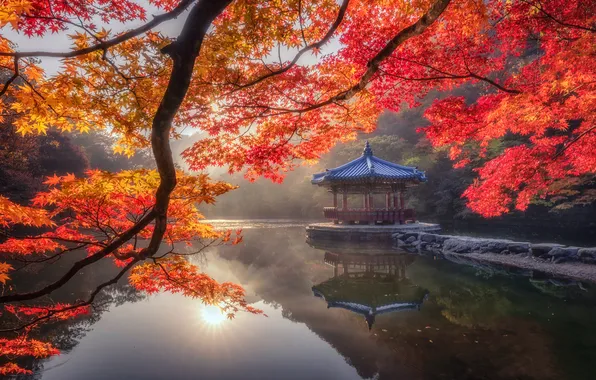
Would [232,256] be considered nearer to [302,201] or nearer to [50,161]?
[50,161]

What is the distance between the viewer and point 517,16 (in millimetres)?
4617

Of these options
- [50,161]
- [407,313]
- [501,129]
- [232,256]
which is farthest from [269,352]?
[50,161]

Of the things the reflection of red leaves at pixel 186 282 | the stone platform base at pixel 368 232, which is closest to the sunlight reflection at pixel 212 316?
the reflection of red leaves at pixel 186 282

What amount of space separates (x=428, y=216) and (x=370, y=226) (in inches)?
524

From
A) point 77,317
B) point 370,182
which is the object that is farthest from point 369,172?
point 77,317

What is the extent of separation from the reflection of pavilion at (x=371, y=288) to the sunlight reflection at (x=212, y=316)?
2270 mm

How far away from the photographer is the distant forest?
14709mm

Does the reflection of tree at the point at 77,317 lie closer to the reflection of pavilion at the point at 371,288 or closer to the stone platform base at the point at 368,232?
the reflection of pavilion at the point at 371,288

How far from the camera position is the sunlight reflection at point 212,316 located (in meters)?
6.52

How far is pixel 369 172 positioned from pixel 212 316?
11.8m

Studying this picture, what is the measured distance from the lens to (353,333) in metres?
5.80

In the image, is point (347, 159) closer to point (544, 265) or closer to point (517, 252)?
point (517, 252)

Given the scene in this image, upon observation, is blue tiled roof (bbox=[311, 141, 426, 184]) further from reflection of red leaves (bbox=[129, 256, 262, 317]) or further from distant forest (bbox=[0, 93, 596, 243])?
reflection of red leaves (bbox=[129, 256, 262, 317])

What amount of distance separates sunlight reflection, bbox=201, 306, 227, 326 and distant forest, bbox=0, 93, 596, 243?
11.7 m
